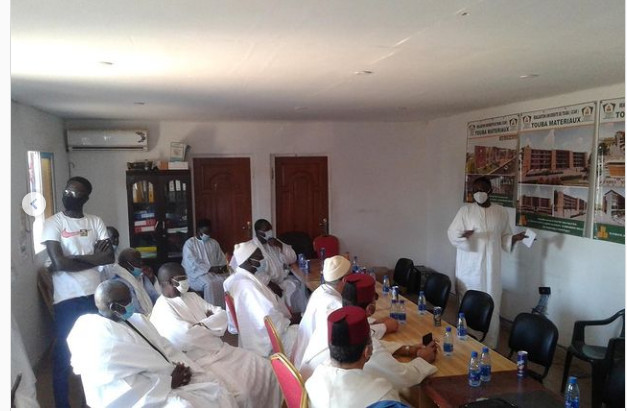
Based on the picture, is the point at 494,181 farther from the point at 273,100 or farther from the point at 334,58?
the point at 334,58

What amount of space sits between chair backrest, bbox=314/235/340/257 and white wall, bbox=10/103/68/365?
335 cm

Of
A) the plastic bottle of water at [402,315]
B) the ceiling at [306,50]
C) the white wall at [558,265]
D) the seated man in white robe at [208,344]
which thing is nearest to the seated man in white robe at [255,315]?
the seated man in white robe at [208,344]

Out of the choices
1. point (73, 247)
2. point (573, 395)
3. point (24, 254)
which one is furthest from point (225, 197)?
point (573, 395)

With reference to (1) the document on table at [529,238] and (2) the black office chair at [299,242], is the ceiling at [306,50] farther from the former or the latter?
(2) the black office chair at [299,242]

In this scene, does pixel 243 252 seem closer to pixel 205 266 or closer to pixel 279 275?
pixel 279 275

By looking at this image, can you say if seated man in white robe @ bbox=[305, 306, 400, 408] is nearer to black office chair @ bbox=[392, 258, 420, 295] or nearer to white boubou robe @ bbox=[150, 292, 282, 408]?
white boubou robe @ bbox=[150, 292, 282, 408]

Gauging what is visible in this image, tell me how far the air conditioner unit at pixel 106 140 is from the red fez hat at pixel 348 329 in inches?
188

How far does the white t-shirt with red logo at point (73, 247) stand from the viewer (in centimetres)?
349

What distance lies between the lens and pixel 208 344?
3.15 meters

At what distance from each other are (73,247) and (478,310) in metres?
3.20

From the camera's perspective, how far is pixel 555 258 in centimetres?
470

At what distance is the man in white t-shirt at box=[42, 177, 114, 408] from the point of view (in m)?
3.44
